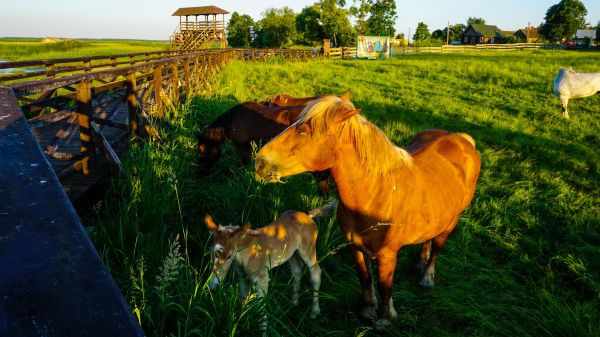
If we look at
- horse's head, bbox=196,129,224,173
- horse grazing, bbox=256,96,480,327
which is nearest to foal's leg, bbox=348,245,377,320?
horse grazing, bbox=256,96,480,327

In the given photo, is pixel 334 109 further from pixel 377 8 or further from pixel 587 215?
pixel 377 8

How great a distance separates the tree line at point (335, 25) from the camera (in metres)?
57.1

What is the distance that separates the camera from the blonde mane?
7.44ft

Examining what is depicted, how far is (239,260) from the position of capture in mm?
2662

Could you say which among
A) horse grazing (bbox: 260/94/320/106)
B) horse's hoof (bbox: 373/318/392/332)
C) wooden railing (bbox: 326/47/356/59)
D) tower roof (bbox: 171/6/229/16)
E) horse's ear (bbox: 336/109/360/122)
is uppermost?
tower roof (bbox: 171/6/229/16)

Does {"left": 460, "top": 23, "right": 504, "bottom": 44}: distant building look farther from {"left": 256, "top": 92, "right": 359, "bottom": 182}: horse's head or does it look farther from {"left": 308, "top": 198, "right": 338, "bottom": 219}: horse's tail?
A: {"left": 256, "top": 92, "right": 359, "bottom": 182}: horse's head

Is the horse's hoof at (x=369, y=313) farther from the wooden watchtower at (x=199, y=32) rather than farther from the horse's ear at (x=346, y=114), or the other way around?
the wooden watchtower at (x=199, y=32)

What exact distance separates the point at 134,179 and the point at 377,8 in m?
69.5

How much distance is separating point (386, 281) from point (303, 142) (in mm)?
1441

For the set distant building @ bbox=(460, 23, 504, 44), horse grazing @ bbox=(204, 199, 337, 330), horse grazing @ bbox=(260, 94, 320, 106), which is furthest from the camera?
distant building @ bbox=(460, 23, 504, 44)

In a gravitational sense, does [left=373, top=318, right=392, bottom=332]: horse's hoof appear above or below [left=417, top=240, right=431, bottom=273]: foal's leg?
below

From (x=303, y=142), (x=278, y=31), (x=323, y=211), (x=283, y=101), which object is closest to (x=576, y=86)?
(x=283, y=101)

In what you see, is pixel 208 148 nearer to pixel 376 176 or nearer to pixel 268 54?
pixel 376 176

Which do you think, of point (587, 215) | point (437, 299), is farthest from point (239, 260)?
point (587, 215)
